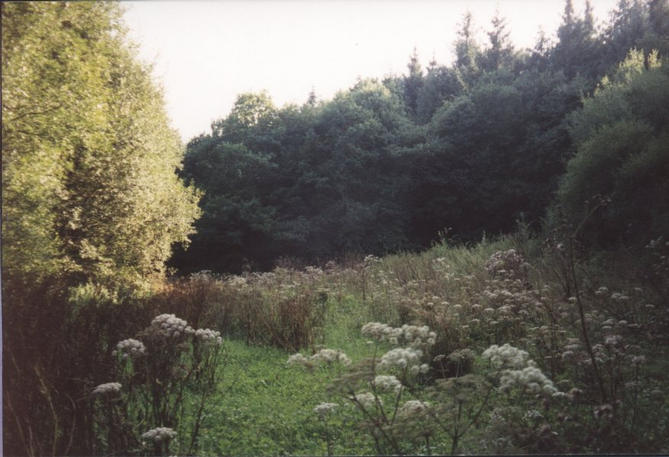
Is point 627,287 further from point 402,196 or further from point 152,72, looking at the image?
point 152,72

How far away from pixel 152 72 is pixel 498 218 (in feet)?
13.5

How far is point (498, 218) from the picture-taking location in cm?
530

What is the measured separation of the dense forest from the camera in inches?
116

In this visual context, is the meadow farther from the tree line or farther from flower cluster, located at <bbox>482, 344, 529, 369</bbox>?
the tree line

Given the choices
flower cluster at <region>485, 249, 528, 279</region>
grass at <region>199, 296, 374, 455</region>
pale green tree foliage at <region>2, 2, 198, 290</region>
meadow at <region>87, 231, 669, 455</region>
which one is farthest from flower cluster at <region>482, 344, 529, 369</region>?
pale green tree foliage at <region>2, 2, 198, 290</region>

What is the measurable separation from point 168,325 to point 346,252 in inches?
115

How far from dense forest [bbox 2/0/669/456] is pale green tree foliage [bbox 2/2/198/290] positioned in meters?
0.02

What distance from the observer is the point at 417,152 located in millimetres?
5480

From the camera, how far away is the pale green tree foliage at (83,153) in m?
3.16

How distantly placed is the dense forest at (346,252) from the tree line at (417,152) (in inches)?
1.2

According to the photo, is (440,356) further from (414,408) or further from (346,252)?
(346,252)

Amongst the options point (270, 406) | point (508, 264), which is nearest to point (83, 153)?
point (270, 406)

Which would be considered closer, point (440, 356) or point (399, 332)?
point (399, 332)

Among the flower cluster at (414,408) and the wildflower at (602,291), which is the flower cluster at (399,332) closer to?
the flower cluster at (414,408)
